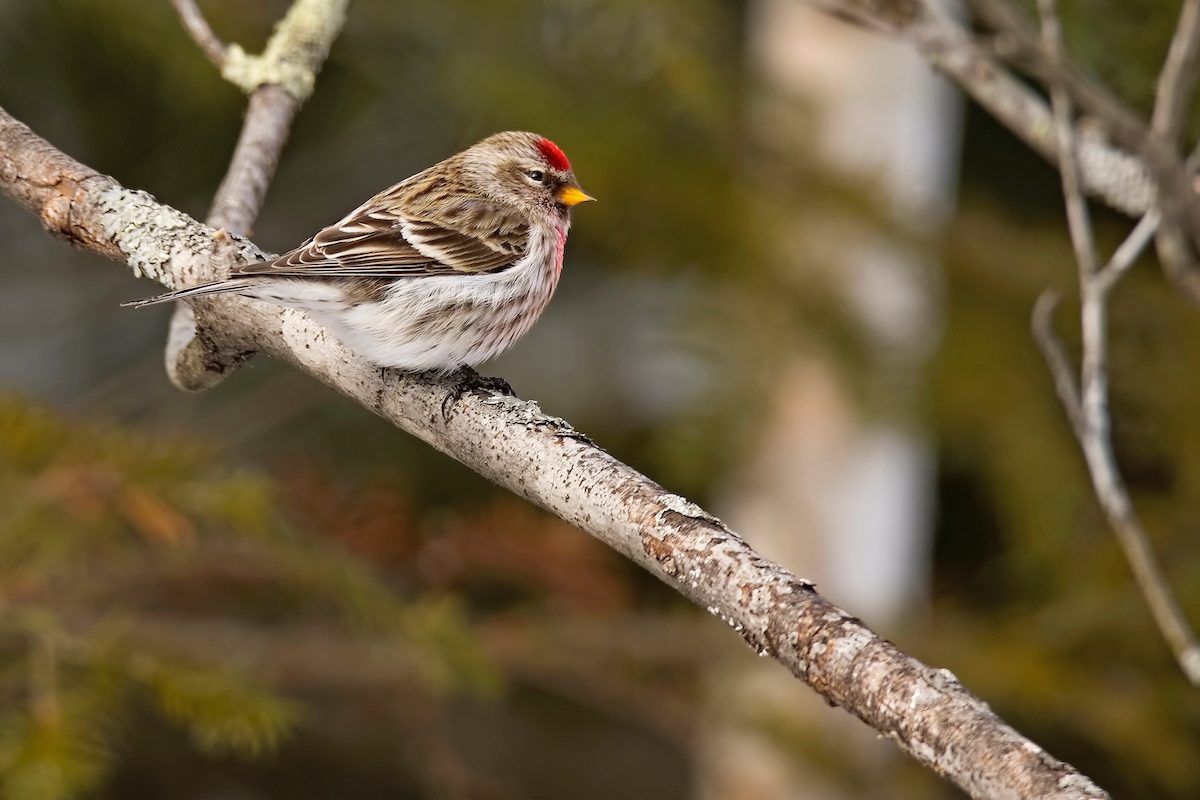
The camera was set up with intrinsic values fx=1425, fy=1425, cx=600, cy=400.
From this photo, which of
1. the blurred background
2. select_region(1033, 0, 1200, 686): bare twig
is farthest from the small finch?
select_region(1033, 0, 1200, 686): bare twig

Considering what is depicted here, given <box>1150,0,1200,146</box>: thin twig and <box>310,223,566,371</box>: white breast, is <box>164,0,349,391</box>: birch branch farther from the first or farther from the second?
<box>1150,0,1200,146</box>: thin twig

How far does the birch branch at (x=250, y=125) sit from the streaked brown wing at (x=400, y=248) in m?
0.12

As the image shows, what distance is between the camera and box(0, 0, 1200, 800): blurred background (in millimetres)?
2674

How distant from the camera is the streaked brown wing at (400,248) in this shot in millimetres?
2297

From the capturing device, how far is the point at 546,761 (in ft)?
18.7

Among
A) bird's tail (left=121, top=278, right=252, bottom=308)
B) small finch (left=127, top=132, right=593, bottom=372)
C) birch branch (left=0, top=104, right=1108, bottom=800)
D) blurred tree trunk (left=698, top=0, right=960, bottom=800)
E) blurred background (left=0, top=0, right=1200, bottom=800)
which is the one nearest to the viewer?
birch branch (left=0, top=104, right=1108, bottom=800)

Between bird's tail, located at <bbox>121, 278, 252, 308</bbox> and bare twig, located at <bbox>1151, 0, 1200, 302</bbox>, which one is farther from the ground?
bare twig, located at <bbox>1151, 0, 1200, 302</bbox>

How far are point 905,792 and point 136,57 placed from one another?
2925 mm

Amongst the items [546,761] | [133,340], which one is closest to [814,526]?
[546,761]

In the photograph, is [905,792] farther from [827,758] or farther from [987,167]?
[987,167]

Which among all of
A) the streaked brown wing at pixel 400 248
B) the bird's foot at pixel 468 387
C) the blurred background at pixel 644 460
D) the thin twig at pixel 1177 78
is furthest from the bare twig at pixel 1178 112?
the streaked brown wing at pixel 400 248

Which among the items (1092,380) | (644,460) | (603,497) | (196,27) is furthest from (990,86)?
(644,460)

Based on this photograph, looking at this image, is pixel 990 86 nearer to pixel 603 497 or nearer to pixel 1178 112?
pixel 1178 112

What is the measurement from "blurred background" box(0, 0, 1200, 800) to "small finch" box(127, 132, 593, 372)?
0.48 metres
